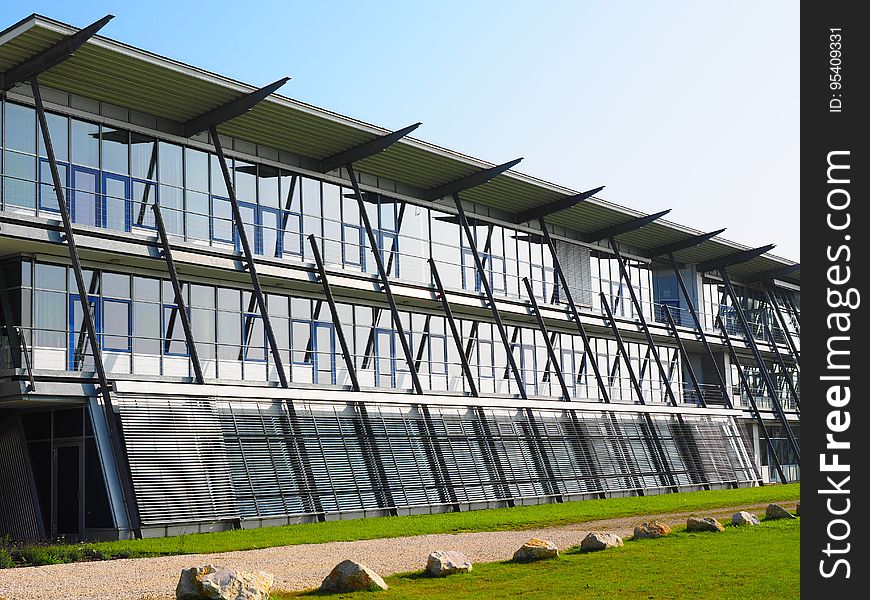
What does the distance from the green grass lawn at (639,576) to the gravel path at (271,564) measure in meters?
1.45

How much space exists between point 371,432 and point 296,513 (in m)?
4.27

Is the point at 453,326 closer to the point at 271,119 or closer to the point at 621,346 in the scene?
the point at 271,119

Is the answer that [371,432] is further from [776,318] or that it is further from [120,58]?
[776,318]

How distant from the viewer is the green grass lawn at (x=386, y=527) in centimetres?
2078

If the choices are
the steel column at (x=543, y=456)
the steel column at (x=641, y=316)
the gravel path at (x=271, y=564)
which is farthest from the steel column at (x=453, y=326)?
A: the gravel path at (x=271, y=564)

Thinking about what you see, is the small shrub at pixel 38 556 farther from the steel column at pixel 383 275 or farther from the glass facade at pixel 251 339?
the steel column at pixel 383 275

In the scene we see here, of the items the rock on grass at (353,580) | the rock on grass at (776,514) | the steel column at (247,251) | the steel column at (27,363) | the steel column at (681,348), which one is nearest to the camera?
the rock on grass at (353,580)

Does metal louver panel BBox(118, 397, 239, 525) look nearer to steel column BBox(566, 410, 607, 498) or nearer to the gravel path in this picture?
the gravel path

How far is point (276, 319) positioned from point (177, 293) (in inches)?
246

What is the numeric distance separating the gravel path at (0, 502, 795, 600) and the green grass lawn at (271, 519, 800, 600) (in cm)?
145

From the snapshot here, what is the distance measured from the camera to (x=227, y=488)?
27.3m

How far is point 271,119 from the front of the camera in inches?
1299

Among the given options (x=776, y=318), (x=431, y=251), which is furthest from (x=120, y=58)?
(x=776, y=318)
